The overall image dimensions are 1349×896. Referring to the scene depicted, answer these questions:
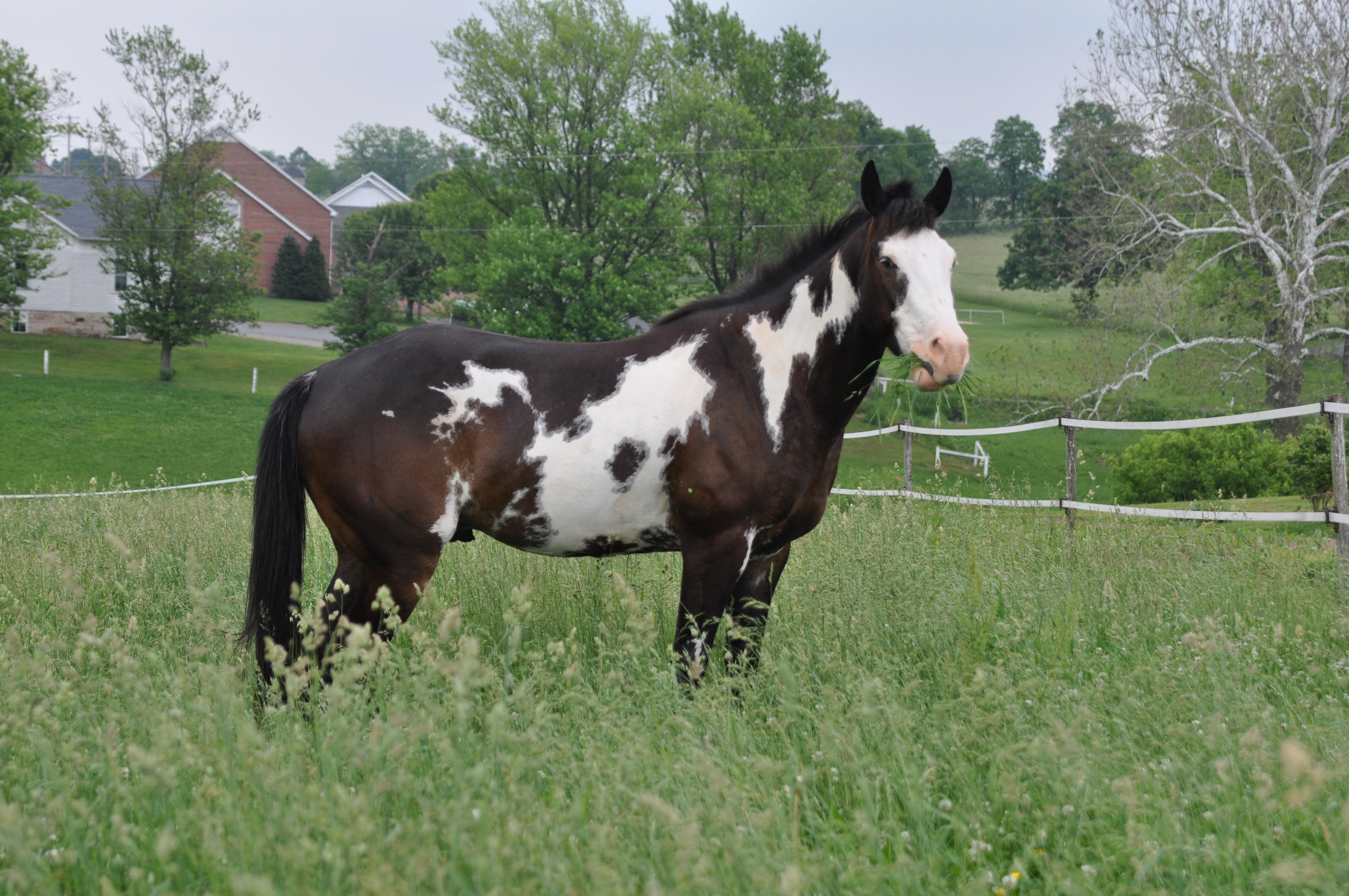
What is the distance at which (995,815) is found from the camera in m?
2.55

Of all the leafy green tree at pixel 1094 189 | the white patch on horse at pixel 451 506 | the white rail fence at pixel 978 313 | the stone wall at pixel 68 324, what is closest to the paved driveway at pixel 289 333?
the stone wall at pixel 68 324

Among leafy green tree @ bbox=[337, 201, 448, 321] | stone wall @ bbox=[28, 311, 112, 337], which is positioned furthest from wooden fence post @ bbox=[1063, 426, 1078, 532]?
stone wall @ bbox=[28, 311, 112, 337]

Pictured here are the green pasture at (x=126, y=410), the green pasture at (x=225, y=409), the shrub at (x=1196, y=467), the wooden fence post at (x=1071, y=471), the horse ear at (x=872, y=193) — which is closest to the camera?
the horse ear at (x=872, y=193)

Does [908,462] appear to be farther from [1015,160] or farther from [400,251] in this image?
[1015,160]

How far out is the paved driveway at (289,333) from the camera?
45622 mm

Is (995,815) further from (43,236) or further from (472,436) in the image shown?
(43,236)

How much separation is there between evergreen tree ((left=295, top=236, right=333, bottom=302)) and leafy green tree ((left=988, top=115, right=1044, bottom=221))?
2015 inches

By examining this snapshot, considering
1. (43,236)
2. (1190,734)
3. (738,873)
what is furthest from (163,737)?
(43,236)

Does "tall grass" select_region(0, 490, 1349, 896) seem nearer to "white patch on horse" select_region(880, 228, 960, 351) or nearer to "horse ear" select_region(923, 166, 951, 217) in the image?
"white patch on horse" select_region(880, 228, 960, 351)

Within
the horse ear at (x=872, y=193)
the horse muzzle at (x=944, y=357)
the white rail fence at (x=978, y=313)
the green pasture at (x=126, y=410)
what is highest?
the white rail fence at (x=978, y=313)

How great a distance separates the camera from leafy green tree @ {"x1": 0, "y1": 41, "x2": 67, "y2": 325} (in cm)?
3028

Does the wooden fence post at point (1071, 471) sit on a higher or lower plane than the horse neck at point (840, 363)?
lower

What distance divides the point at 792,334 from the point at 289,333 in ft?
161

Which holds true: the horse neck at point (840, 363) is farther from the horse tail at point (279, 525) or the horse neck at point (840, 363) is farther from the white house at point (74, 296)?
the white house at point (74, 296)
